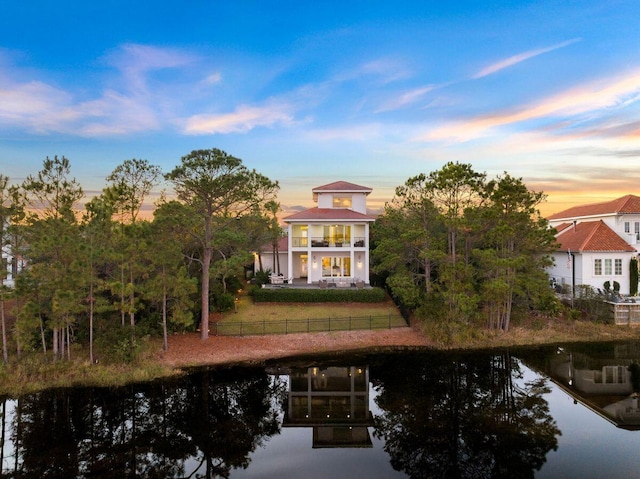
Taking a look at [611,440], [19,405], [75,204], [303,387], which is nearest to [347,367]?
[303,387]

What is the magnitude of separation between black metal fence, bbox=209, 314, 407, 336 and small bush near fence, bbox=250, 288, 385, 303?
3.83 metres

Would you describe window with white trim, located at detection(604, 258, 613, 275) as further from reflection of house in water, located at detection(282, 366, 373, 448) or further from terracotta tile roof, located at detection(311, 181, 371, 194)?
reflection of house in water, located at detection(282, 366, 373, 448)

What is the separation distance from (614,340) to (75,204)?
2812cm

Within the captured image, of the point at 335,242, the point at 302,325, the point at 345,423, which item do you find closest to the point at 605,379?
the point at 345,423

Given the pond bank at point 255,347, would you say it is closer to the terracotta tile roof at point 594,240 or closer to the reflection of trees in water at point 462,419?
the reflection of trees in water at point 462,419

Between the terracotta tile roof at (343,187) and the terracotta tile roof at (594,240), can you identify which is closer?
the terracotta tile roof at (594,240)

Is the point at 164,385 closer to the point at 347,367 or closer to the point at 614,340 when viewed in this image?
the point at 347,367

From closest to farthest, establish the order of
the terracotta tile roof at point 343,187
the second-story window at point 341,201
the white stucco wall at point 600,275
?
the white stucco wall at point 600,275, the terracotta tile roof at point 343,187, the second-story window at point 341,201

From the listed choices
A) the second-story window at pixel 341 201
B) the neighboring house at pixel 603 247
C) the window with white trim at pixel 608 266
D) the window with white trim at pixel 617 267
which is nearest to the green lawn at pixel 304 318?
the second-story window at pixel 341 201

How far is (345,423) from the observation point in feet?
39.9

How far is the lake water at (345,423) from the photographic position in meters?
9.48

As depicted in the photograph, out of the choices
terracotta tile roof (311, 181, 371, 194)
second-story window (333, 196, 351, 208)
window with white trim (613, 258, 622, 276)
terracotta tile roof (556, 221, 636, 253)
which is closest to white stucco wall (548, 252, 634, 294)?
window with white trim (613, 258, 622, 276)

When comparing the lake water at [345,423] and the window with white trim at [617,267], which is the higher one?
the window with white trim at [617,267]

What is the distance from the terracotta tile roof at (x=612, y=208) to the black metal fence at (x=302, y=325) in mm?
19310
